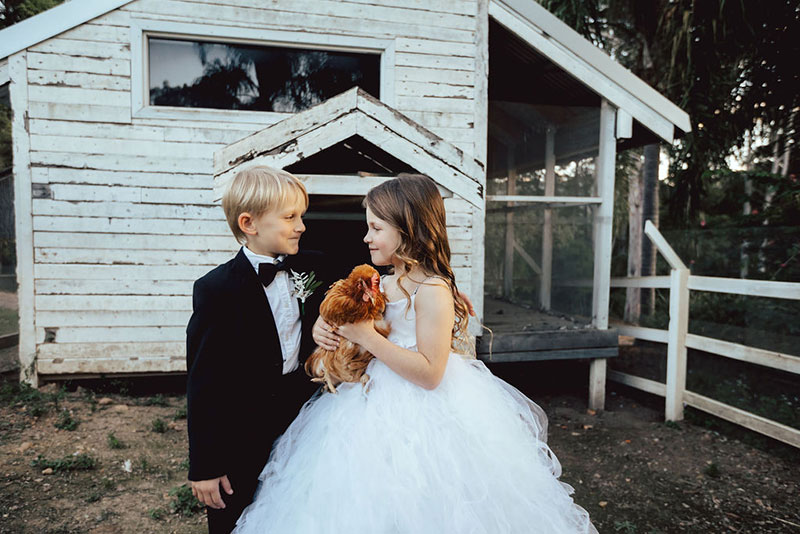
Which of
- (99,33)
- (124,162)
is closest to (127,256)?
(124,162)

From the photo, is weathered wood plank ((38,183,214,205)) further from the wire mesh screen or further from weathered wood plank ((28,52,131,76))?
the wire mesh screen

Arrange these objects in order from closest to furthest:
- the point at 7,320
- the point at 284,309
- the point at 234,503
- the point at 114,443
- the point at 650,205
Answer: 1. the point at 234,503
2. the point at 284,309
3. the point at 114,443
4. the point at 7,320
5. the point at 650,205

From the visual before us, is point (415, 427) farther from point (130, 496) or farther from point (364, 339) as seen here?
point (130, 496)

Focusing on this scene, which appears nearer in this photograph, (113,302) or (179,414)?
(179,414)

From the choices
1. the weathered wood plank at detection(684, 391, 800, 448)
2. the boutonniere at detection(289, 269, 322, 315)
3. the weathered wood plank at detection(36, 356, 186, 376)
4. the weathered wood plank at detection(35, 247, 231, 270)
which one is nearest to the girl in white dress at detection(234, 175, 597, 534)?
the boutonniere at detection(289, 269, 322, 315)

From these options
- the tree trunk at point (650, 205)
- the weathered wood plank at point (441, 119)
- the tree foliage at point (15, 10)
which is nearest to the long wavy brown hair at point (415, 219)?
the weathered wood plank at point (441, 119)

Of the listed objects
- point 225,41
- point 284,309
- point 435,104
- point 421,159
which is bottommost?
point 284,309

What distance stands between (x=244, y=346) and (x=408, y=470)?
0.73 metres

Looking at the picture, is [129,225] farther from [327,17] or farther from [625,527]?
[625,527]

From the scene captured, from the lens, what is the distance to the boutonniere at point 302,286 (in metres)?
1.91

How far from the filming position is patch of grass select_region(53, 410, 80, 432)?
452cm

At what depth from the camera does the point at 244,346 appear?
69.8 inches

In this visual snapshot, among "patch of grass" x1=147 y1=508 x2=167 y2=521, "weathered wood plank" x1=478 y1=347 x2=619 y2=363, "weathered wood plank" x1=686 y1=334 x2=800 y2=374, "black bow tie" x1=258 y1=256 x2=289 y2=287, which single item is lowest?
"patch of grass" x1=147 y1=508 x2=167 y2=521

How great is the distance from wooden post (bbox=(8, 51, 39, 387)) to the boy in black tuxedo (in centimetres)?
443
